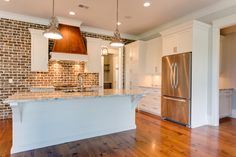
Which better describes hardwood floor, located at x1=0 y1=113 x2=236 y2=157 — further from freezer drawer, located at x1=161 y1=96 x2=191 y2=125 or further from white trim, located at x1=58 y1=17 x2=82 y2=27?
white trim, located at x1=58 y1=17 x2=82 y2=27

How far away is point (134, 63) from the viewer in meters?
6.12

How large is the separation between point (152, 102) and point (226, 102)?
2.26 meters

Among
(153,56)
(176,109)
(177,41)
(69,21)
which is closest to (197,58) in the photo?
(177,41)

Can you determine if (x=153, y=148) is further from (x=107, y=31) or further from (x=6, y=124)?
(x=107, y=31)

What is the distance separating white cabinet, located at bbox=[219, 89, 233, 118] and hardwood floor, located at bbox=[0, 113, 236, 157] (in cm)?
94

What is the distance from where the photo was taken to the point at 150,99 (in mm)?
5469

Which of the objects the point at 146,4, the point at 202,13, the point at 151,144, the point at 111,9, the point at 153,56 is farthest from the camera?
the point at 153,56

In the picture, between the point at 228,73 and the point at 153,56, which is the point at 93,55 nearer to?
the point at 153,56

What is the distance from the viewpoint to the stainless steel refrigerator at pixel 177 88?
3.99 metres

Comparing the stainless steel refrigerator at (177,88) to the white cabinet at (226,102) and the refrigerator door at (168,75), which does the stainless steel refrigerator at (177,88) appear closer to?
the refrigerator door at (168,75)

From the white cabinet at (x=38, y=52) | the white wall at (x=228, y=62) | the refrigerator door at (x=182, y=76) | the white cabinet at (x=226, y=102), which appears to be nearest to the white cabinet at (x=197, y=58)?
the refrigerator door at (x=182, y=76)

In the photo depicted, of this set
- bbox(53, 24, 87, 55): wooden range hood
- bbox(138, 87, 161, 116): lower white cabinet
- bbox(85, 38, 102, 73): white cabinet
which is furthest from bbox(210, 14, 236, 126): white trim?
A: bbox(53, 24, 87, 55): wooden range hood

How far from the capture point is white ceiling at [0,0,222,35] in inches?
152

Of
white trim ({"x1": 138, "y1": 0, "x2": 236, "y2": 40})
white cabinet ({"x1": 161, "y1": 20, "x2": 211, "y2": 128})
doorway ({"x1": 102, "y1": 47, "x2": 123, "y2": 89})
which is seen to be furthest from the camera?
doorway ({"x1": 102, "y1": 47, "x2": 123, "y2": 89})
